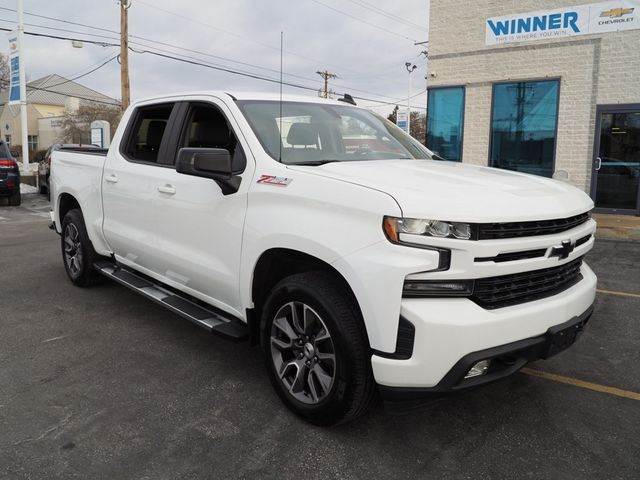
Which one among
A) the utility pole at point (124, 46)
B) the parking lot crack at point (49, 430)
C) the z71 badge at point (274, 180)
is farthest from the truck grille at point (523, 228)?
the utility pole at point (124, 46)

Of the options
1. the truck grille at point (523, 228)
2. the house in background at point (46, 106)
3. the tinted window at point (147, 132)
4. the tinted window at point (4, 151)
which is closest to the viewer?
the truck grille at point (523, 228)

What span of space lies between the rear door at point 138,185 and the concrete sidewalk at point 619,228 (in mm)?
8541

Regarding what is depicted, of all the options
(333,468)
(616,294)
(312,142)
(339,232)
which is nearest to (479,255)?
(339,232)

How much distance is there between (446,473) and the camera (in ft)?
8.75

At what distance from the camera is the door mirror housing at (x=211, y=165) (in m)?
3.24

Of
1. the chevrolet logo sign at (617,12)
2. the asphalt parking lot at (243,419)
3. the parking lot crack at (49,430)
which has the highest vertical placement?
the chevrolet logo sign at (617,12)

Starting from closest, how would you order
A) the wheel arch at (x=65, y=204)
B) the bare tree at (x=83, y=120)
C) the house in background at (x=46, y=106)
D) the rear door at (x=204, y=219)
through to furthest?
the rear door at (x=204, y=219), the wheel arch at (x=65, y=204), the bare tree at (x=83, y=120), the house in background at (x=46, y=106)

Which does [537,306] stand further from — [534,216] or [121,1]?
[121,1]

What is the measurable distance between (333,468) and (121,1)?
24524 millimetres

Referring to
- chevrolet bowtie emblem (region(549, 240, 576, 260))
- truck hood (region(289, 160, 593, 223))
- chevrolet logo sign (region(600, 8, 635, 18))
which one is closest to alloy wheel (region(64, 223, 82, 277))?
truck hood (region(289, 160, 593, 223))

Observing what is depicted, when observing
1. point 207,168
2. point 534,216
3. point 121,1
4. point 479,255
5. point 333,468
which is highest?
point 121,1

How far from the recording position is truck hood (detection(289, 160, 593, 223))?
100 inches

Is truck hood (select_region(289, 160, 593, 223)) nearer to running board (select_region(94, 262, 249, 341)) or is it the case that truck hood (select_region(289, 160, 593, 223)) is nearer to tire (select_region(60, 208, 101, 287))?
running board (select_region(94, 262, 249, 341))

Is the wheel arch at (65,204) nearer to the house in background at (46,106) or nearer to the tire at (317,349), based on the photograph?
the tire at (317,349)
